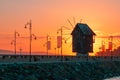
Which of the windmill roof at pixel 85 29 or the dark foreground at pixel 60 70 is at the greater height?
the windmill roof at pixel 85 29

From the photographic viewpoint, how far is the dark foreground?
74188 mm

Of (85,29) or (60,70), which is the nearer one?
(60,70)

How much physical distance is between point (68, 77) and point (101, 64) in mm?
26714

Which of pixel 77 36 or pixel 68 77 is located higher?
pixel 77 36

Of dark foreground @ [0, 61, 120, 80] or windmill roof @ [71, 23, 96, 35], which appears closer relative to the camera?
dark foreground @ [0, 61, 120, 80]

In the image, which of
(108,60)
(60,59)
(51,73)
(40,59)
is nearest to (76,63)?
(60,59)

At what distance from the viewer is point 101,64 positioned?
11644cm

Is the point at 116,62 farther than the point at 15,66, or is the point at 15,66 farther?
the point at 116,62

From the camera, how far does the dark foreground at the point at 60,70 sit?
7419 cm

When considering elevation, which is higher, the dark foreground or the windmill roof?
the windmill roof

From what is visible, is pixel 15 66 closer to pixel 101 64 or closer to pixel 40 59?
pixel 40 59

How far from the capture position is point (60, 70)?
90.6m

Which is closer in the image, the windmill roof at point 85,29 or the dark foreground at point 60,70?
the dark foreground at point 60,70

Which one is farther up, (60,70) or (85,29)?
(85,29)
